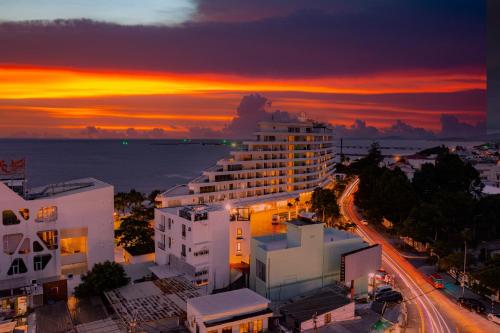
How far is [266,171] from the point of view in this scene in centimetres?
7238

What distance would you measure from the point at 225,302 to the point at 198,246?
27.6 feet

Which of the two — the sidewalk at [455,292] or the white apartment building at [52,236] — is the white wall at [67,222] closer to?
the white apartment building at [52,236]

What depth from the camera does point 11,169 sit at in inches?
1364

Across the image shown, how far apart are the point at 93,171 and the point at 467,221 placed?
149539mm

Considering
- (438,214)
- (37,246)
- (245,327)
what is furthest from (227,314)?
(438,214)

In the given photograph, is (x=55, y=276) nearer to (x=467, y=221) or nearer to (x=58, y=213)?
(x=58, y=213)

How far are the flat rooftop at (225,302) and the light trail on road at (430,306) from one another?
1120cm

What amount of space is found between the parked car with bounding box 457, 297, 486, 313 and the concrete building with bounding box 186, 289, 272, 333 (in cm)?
1537

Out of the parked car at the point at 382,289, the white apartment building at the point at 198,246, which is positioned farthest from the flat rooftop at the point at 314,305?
the white apartment building at the point at 198,246

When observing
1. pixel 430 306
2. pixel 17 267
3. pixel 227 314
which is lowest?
pixel 430 306

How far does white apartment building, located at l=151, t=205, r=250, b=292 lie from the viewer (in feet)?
111

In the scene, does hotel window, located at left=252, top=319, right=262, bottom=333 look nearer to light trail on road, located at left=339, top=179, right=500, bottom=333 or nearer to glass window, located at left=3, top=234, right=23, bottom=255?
light trail on road, located at left=339, top=179, right=500, bottom=333

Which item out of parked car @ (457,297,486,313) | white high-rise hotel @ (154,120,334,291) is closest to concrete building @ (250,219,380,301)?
white high-rise hotel @ (154,120,334,291)

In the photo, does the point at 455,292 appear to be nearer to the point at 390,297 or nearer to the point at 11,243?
the point at 390,297
